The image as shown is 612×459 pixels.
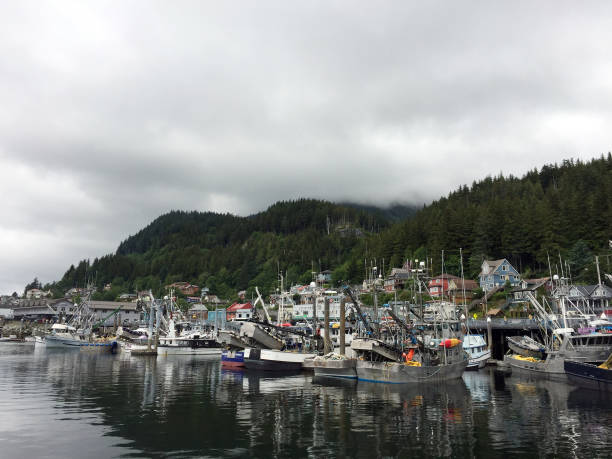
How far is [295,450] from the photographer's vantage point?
19.2 meters

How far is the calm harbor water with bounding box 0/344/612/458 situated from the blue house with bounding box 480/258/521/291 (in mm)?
56777

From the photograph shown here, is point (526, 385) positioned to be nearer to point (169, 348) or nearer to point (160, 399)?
point (160, 399)

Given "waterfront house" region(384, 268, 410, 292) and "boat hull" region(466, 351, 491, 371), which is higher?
"waterfront house" region(384, 268, 410, 292)

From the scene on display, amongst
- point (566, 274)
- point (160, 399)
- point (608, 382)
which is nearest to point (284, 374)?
point (160, 399)

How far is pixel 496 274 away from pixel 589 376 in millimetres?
64253

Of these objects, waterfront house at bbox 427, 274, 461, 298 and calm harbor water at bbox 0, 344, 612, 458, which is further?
waterfront house at bbox 427, 274, 461, 298

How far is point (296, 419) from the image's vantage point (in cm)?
2577

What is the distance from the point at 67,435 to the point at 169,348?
5878cm

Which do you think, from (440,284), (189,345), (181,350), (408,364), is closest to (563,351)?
(408,364)

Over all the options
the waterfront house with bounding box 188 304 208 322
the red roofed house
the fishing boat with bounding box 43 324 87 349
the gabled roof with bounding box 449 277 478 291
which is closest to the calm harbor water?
the gabled roof with bounding box 449 277 478 291

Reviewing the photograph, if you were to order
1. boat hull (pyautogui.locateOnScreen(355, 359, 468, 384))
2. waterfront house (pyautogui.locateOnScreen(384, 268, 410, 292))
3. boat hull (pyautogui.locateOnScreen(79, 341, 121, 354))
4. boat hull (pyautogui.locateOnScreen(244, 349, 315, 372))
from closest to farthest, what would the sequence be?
boat hull (pyautogui.locateOnScreen(355, 359, 468, 384)) < boat hull (pyautogui.locateOnScreen(244, 349, 315, 372)) < boat hull (pyautogui.locateOnScreen(79, 341, 121, 354)) < waterfront house (pyautogui.locateOnScreen(384, 268, 410, 292))

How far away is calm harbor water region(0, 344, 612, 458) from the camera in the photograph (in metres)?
19.5

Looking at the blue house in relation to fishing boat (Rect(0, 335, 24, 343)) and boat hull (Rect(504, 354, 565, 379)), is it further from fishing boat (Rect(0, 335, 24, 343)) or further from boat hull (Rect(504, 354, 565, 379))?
fishing boat (Rect(0, 335, 24, 343))

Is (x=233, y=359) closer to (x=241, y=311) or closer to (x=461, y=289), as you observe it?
(x=461, y=289)
